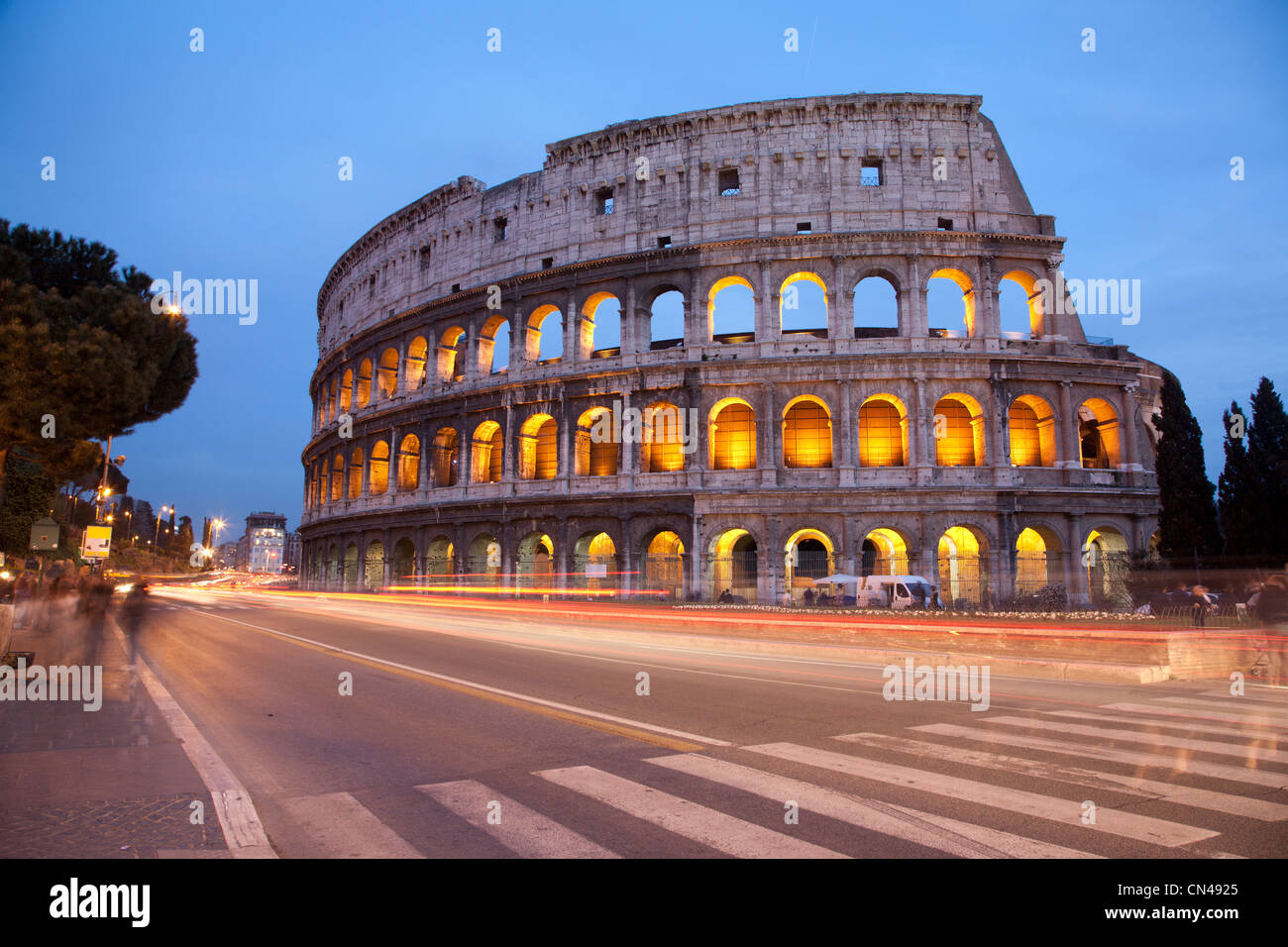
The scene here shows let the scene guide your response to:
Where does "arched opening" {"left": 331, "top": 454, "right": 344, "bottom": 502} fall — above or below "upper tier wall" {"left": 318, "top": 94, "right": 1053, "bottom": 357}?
below

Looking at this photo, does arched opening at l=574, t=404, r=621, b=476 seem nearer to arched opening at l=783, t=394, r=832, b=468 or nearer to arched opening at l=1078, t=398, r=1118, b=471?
arched opening at l=783, t=394, r=832, b=468

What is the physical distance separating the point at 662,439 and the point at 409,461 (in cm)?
1511

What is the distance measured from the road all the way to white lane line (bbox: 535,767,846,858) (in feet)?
0.07

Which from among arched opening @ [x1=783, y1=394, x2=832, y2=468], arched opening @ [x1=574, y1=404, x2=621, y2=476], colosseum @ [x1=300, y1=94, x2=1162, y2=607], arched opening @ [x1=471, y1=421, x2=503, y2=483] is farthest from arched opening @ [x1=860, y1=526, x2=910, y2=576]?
arched opening @ [x1=471, y1=421, x2=503, y2=483]

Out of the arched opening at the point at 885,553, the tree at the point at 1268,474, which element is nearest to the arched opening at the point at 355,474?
the arched opening at the point at 885,553

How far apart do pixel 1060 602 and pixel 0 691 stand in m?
23.9

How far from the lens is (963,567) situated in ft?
93.0

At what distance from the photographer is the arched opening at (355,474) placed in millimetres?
42000

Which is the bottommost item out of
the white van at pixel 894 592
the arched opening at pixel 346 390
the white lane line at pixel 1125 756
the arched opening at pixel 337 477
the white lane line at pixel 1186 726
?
the white van at pixel 894 592

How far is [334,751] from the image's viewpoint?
6.29 m

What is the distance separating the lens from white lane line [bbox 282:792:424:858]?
3967 mm

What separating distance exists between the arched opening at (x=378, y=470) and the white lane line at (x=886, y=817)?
37.0m

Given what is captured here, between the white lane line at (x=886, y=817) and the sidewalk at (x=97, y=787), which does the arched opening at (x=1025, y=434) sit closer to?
the white lane line at (x=886, y=817)
